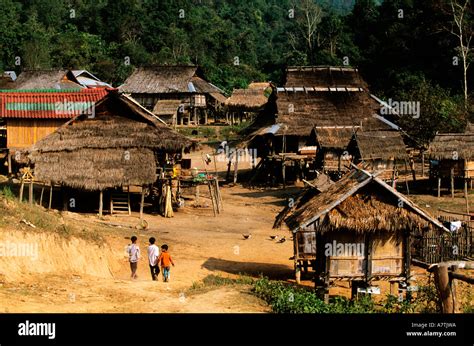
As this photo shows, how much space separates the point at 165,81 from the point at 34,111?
28.1 m

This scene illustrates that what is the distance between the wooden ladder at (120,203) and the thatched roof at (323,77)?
13644 millimetres

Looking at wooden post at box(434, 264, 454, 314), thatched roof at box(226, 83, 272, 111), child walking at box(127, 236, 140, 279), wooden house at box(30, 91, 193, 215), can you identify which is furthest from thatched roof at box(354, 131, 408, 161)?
thatched roof at box(226, 83, 272, 111)

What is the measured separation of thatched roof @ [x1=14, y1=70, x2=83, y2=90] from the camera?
48.2 meters

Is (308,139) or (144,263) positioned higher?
(308,139)

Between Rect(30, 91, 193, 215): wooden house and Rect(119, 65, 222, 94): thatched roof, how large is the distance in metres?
30.2

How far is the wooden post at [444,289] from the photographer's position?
11117mm

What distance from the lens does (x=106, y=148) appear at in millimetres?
27094

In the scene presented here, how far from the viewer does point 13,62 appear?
70.8 meters

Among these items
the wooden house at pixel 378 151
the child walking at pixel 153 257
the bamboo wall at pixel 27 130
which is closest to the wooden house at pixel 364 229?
the child walking at pixel 153 257

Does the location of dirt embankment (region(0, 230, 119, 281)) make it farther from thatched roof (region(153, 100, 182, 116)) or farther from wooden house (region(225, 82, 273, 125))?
wooden house (region(225, 82, 273, 125))

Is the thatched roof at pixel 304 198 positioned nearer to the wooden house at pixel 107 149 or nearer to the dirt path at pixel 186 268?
the dirt path at pixel 186 268
